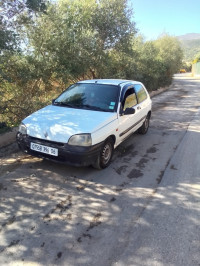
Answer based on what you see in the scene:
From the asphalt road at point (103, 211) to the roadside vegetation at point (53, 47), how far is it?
7.94ft

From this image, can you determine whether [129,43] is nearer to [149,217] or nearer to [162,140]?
[162,140]

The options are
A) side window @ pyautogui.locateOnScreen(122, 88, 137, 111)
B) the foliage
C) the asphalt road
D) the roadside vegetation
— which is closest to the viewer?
the asphalt road

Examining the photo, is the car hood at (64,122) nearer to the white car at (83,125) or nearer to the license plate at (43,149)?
the white car at (83,125)

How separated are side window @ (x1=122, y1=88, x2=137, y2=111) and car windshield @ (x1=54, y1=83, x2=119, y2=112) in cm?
27

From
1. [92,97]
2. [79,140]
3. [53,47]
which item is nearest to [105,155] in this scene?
[79,140]

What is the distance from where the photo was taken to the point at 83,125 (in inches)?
158

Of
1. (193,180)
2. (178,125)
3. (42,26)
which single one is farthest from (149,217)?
(42,26)

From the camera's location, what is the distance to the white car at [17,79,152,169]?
12.7ft

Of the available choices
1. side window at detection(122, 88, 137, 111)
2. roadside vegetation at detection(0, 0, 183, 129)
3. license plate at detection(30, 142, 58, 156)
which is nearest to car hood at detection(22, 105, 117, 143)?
license plate at detection(30, 142, 58, 156)

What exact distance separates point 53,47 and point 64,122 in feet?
14.7

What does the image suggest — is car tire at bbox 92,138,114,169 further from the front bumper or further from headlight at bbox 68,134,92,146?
headlight at bbox 68,134,92,146

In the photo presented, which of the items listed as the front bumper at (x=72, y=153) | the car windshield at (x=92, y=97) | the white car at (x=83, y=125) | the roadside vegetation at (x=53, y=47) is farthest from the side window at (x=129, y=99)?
the roadside vegetation at (x=53, y=47)

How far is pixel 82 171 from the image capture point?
4352 mm

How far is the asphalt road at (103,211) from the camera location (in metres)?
2.49
